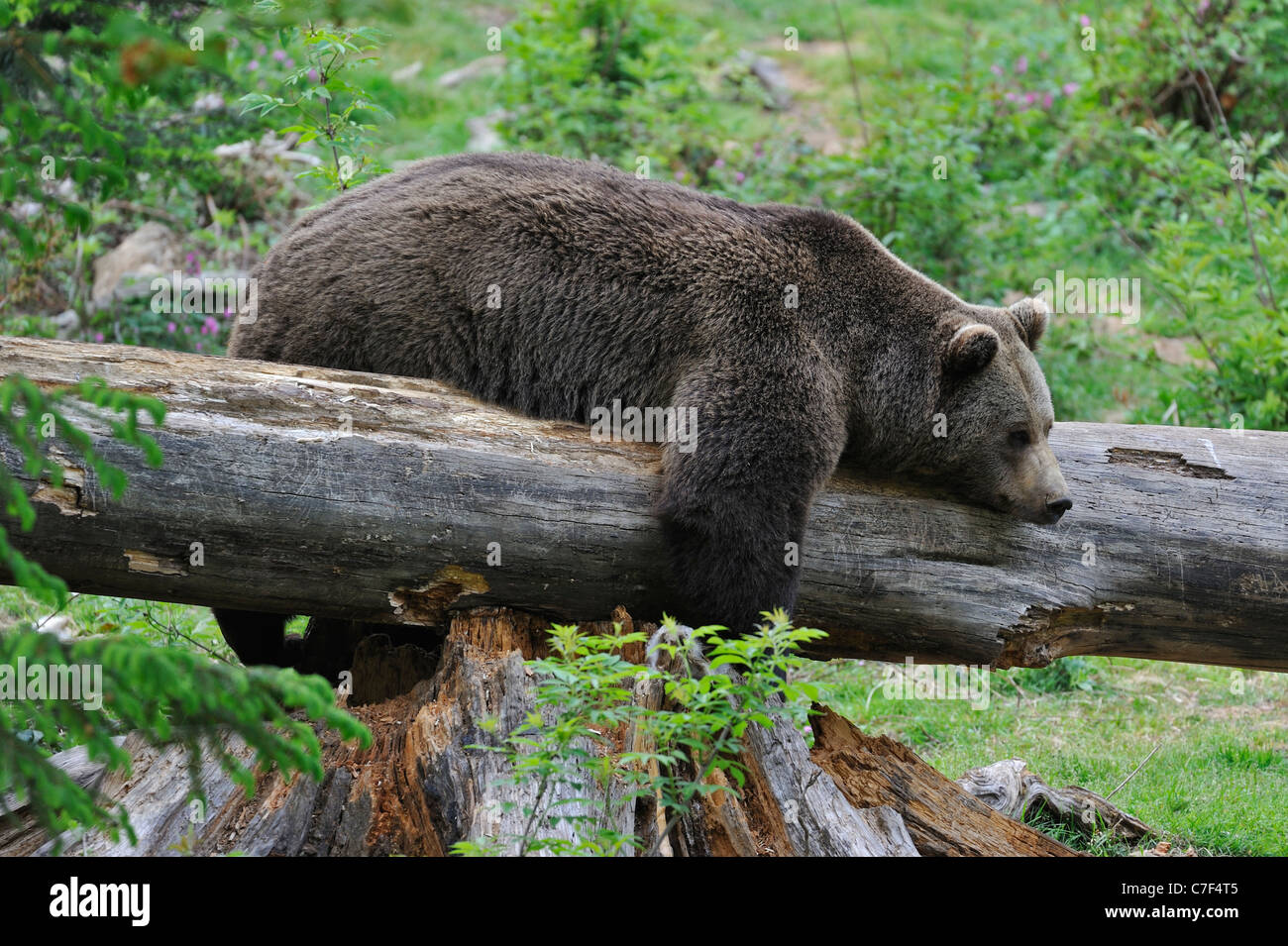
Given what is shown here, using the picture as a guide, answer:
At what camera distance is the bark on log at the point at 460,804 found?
13.5ft

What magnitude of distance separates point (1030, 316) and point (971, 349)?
2.49 ft

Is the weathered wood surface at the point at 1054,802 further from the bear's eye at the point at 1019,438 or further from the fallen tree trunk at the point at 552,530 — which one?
the bear's eye at the point at 1019,438

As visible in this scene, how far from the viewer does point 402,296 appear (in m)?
5.56

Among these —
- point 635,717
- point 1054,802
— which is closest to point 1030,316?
point 1054,802

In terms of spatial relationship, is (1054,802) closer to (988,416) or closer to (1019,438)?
(1019,438)

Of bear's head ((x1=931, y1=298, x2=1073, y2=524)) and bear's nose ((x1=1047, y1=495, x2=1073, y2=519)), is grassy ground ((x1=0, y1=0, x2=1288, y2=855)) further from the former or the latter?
bear's head ((x1=931, y1=298, x2=1073, y2=524))

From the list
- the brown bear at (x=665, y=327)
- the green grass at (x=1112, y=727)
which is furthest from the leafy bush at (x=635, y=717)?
the green grass at (x=1112, y=727)

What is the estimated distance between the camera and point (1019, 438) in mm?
5750

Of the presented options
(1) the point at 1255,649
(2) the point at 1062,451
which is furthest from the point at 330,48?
(1) the point at 1255,649

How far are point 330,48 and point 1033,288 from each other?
645cm

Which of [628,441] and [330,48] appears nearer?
[628,441]

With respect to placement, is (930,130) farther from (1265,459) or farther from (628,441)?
(628,441)

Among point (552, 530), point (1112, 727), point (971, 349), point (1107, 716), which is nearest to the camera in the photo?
point (552, 530)

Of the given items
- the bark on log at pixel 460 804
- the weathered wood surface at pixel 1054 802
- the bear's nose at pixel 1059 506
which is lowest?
the weathered wood surface at pixel 1054 802
